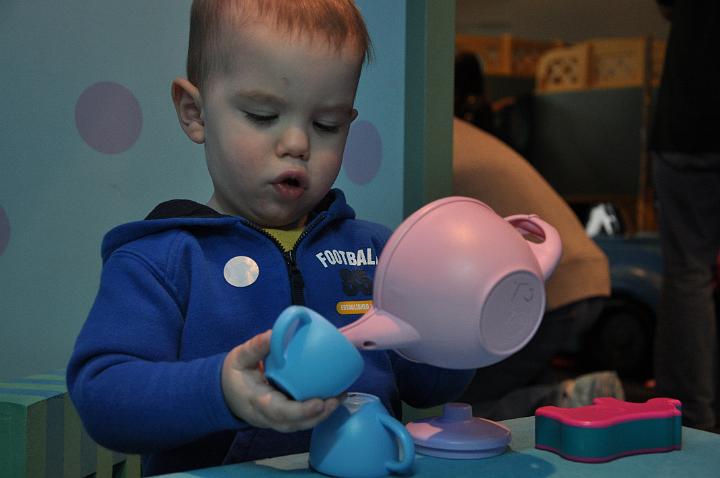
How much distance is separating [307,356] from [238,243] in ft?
0.83

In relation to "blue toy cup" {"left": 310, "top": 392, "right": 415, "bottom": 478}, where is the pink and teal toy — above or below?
below

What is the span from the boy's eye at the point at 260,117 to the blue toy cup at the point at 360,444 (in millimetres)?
249

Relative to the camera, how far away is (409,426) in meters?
0.67

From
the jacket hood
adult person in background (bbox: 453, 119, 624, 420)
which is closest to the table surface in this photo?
the jacket hood

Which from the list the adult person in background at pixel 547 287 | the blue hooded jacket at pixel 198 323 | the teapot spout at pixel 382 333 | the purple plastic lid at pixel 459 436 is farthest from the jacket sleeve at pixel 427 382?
the adult person in background at pixel 547 287

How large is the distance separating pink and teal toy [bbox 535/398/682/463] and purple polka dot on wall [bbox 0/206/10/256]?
1.88 feet

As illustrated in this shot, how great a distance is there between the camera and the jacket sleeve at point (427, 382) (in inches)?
30.6

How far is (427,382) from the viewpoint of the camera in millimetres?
789

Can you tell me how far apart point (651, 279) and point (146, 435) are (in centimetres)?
266

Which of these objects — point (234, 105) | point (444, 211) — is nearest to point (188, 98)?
point (234, 105)

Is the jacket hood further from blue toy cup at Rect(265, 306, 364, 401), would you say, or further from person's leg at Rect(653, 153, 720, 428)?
person's leg at Rect(653, 153, 720, 428)

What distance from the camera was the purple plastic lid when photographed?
62cm

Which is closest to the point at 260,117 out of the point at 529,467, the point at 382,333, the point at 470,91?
the point at 382,333

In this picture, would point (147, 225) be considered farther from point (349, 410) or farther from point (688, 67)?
point (688, 67)
